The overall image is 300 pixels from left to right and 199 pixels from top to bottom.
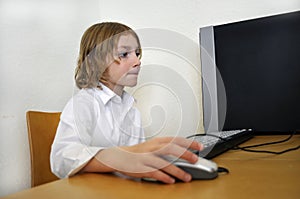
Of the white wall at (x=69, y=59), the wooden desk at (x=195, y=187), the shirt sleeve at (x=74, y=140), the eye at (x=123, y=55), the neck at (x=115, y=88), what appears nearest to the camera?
the wooden desk at (x=195, y=187)

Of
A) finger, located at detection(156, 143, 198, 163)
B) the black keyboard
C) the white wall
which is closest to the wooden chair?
the white wall

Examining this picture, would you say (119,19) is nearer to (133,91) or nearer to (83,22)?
(83,22)

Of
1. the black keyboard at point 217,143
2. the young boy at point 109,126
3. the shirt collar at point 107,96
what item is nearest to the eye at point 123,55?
the young boy at point 109,126

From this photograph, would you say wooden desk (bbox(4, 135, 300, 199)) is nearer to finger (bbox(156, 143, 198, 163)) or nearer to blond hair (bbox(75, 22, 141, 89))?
finger (bbox(156, 143, 198, 163))

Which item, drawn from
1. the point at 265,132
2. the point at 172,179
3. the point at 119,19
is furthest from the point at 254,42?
the point at 172,179

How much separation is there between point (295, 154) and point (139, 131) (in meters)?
0.45

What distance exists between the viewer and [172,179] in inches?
15.3

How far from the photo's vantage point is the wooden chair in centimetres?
91

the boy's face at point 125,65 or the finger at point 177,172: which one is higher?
the boy's face at point 125,65

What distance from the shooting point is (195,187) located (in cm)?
37

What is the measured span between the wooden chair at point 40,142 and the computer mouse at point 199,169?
2.08ft

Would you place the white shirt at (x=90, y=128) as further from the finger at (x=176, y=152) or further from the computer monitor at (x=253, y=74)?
the computer monitor at (x=253, y=74)

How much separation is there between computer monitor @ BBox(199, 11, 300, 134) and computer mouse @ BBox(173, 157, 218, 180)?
0.62m

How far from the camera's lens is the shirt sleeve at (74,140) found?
0.49 meters
